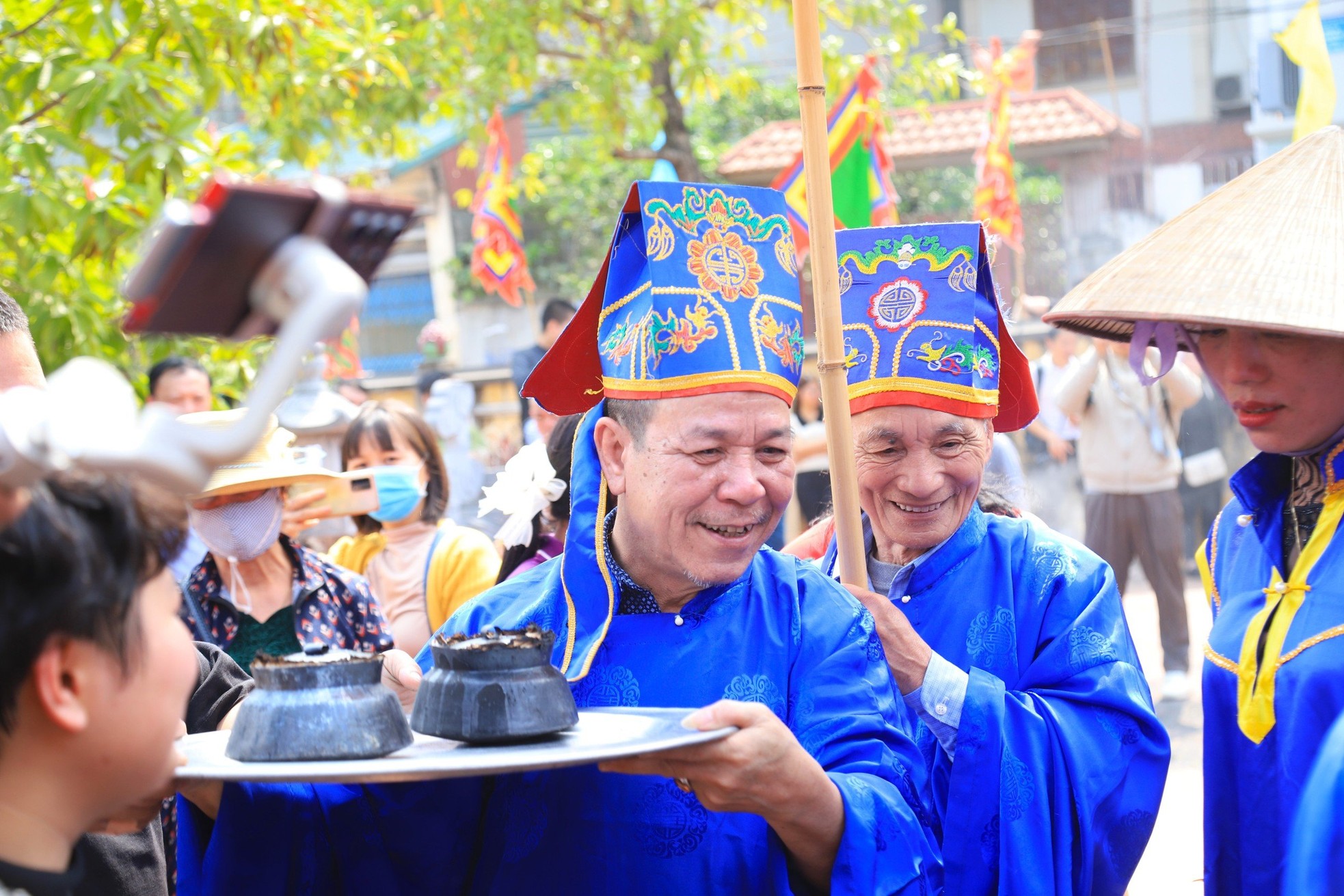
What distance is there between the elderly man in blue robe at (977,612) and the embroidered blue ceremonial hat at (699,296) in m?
0.49

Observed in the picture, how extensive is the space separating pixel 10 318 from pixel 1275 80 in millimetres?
14230

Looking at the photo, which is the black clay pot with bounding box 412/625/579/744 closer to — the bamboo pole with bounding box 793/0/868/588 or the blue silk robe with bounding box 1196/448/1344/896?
the bamboo pole with bounding box 793/0/868/588

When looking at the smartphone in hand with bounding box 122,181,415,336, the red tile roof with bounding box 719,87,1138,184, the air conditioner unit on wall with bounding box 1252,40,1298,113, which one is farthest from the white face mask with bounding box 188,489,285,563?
the red tile roof with bounding box 719,87,1138,184

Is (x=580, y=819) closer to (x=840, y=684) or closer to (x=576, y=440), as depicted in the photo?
(x=840, y=684)

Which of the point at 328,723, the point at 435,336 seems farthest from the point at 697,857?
the point at 435,336

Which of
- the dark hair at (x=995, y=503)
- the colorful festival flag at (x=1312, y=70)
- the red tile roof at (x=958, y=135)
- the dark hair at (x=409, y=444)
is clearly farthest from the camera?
the red tile roof at (x=958, y=135)

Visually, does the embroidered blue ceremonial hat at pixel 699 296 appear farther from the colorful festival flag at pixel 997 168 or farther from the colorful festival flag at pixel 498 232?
the colorful festival flag at pixel 498 232

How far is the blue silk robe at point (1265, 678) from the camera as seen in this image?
2.44 metres

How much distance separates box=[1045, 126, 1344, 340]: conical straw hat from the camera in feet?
7.70

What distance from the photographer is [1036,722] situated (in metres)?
2.54

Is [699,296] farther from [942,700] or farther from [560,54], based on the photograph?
[560,54]

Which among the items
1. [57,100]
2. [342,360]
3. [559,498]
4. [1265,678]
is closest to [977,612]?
[1265,678]

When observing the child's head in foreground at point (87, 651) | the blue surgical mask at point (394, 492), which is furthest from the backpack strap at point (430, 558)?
the child's head in foreground at point (87, 651)

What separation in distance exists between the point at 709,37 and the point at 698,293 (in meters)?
9.46
